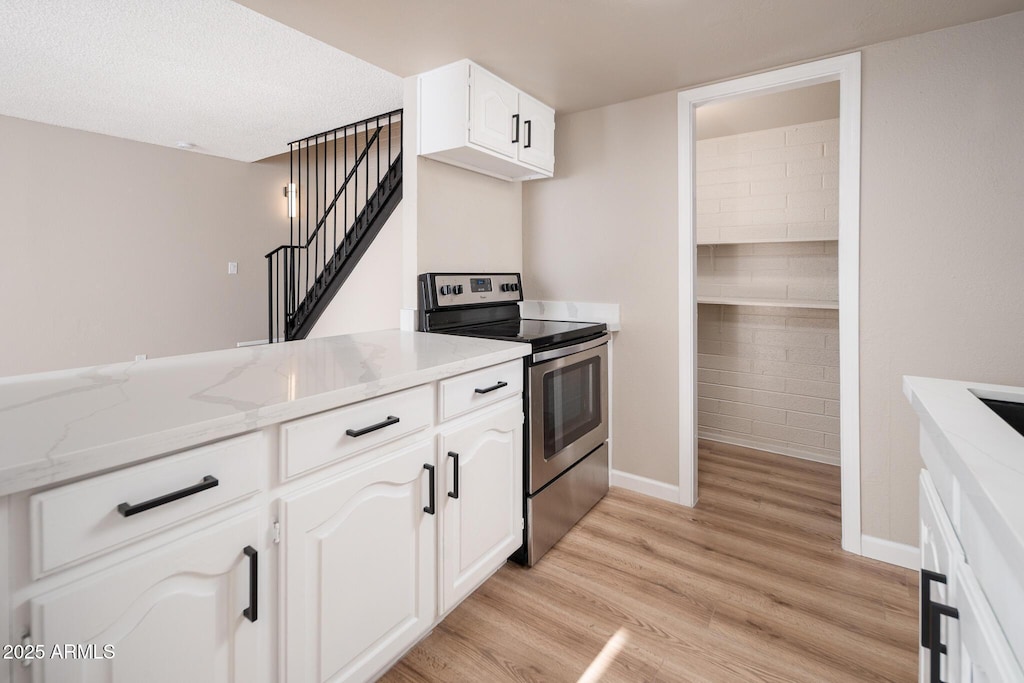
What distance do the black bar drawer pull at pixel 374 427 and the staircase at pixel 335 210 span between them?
7.37ft

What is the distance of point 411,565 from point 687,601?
105cm

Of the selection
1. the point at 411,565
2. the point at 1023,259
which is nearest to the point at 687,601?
the point at 411,565

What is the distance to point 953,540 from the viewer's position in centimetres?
83

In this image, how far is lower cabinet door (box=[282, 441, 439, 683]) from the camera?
116 cm

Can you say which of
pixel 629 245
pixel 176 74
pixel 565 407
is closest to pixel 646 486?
pixel 565 407

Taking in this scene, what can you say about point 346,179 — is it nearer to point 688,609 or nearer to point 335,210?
point 335,210

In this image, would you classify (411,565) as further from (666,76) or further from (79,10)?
(79,10)

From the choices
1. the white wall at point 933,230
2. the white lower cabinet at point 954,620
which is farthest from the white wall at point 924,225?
the white lower cabinet at point 954,620

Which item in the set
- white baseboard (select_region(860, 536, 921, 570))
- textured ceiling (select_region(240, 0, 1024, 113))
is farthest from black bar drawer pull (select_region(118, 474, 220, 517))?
white baseboard (select_region(860, 536, 921, 570))

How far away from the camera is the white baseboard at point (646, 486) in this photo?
2.69m

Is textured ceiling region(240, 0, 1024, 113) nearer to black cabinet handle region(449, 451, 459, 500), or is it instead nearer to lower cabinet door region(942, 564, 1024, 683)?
black cabinet handle region(449, 451, 459, 500)

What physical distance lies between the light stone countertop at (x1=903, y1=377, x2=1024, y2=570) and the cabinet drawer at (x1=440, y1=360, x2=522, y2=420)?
118 centimetres

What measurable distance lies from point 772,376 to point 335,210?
414 cm

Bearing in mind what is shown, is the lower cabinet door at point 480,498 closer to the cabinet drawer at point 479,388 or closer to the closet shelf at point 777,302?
the cabinet drawer at point 479,388
